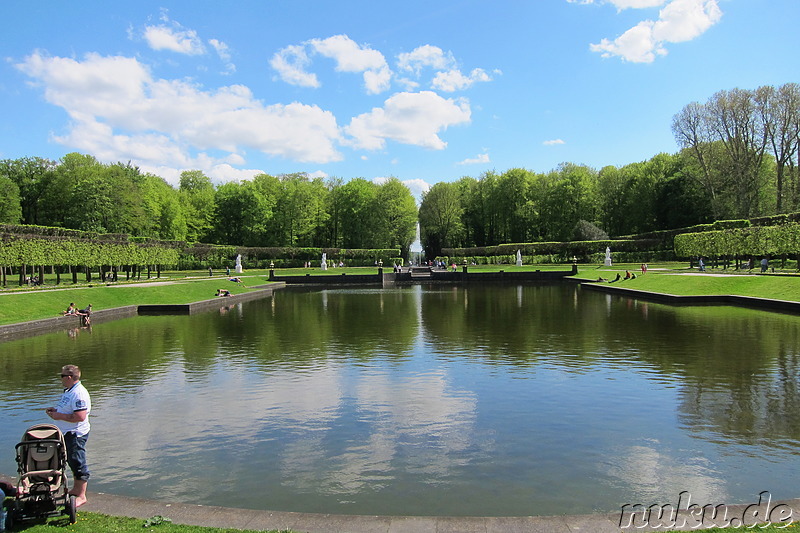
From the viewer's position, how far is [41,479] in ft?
18.2

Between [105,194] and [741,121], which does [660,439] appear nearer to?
[741,121]

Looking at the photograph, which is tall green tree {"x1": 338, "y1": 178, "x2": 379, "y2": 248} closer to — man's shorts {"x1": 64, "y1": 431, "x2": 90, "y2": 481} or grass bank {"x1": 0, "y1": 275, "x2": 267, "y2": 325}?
grass bank {"x1": 0, "y1": 275, "x2": 267, "y2": 325}

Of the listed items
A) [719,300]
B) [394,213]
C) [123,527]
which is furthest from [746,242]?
[394,213]

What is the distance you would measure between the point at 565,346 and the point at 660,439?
328 inches

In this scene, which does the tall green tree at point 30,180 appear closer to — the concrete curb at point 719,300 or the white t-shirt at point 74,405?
the concrete curb at point 719,300

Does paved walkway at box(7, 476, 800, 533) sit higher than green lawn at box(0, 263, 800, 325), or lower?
lower

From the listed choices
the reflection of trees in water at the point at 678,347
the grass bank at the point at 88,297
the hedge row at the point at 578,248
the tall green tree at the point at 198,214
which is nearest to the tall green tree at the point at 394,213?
the hedge row at the point at 578,248

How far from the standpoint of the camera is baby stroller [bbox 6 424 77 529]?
215 inches

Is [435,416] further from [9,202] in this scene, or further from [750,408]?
[9,202]

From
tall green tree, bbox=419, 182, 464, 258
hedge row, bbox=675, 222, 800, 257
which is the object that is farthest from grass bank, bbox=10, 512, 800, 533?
tall green tree, bbox=419, 182, 464, 258

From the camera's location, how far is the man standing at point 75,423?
6.00 meters

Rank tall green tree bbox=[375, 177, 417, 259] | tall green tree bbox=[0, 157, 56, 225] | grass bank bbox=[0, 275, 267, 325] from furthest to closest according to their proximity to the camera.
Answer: tall green tree bbox=[375, 177, 417, 259] → tall green tree bbox=[0, 157, 56, 225] → grass bank bbox=[0, 275, 267, 325]

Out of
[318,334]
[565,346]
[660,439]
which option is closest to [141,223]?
[318,334]

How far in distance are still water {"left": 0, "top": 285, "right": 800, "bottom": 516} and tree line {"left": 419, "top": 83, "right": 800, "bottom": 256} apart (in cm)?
4908
